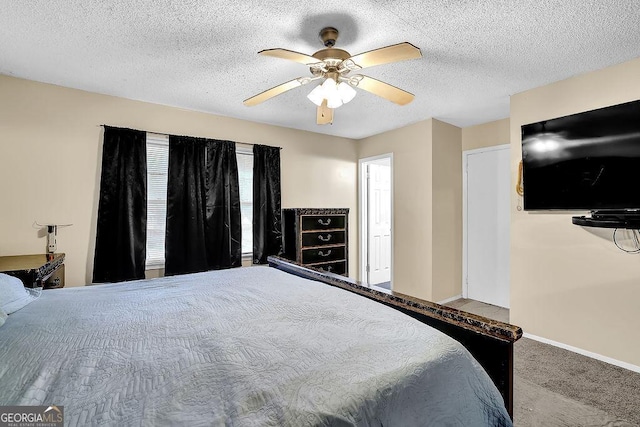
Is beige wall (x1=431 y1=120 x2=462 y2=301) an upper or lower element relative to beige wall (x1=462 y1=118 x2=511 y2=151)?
lower

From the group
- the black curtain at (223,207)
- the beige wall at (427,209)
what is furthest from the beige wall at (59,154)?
the beige wall at (427,209)

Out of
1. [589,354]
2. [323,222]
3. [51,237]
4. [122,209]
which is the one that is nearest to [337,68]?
[323,222]

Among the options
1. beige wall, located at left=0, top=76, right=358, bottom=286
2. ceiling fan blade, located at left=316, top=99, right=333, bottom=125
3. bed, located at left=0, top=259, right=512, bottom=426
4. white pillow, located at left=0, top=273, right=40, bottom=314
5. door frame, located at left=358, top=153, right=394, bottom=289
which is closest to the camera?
bed, located at left=0, top=259, right=512, bottom=426

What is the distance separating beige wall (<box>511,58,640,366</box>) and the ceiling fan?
1711 mm

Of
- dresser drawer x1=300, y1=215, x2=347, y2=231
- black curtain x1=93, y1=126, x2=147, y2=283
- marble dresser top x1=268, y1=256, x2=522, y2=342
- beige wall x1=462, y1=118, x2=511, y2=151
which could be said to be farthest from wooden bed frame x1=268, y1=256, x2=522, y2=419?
beige wall x1=462, y1=118, x2=511, y2=151

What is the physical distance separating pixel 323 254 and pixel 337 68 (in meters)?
2.66

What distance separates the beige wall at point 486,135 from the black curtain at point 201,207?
3272 mm

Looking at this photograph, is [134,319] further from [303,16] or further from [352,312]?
[303,16]

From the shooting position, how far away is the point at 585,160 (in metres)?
2.59

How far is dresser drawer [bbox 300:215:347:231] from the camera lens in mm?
4115

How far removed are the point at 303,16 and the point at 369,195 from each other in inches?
137

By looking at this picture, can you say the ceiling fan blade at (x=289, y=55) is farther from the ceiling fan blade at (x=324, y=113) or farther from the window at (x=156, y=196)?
the window at (x=156, y=196)

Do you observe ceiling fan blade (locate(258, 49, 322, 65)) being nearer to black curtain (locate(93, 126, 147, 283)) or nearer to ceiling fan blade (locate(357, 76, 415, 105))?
ceiling fan blade (locate(357, 76, 415, 105))

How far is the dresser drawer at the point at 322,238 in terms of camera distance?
4.10 metres
